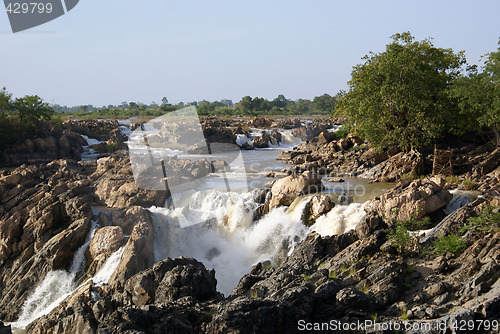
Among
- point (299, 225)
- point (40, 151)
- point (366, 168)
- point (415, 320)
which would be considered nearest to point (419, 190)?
point (299, 225)

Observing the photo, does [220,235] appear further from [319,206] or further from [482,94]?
[482,94]

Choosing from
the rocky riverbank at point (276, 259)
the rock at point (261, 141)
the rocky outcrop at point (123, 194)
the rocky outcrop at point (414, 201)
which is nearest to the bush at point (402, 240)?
the rocky riverbank at point (276, 259)

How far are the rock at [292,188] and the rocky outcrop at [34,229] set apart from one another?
863 centimetres

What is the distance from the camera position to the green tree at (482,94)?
20156 millimetres

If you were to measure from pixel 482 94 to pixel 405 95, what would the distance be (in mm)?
4041

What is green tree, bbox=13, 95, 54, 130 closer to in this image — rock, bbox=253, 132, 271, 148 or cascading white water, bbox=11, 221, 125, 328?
rock, bbox=253, 132, 271, 148

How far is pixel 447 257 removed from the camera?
10344 millimetres

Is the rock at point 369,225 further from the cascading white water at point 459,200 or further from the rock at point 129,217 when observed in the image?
the rock at point 129,217

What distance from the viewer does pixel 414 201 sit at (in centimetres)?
1511

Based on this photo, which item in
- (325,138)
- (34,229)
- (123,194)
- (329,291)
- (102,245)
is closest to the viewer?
(329,291)

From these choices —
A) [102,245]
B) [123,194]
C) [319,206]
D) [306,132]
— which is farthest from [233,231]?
[306,132]

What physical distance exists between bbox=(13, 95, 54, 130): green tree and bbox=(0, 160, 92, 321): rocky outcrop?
16.6m

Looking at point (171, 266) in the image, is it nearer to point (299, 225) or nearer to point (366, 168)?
point (299, 225)

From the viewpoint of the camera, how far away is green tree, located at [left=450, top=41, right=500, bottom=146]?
20156mm
